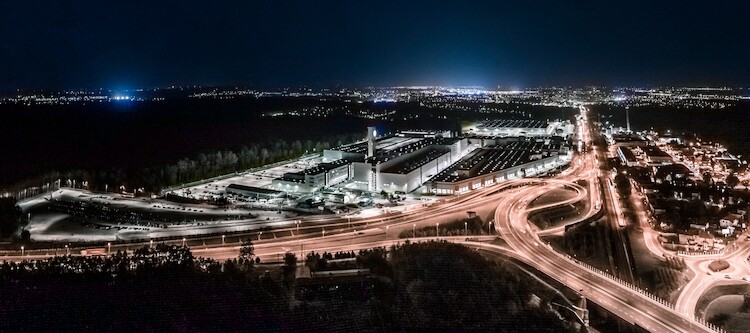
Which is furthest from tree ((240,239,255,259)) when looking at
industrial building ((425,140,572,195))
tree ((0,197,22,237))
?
industrial building ((425,140,572,195))

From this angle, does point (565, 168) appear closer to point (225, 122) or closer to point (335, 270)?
point (335, 270)

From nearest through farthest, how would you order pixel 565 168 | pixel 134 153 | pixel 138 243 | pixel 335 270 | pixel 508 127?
pixel 335 270 < pixel 138 243 < pixel 565 168 < pixel 134 153 < pixel 508 127

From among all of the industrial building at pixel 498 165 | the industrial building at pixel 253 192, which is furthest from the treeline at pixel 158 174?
the industrial building at pixel 498 165

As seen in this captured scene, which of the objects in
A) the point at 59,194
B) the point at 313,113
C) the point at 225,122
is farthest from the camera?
the point at 313,113

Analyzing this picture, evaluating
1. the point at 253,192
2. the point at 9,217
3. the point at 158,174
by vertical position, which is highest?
the point at 158,174

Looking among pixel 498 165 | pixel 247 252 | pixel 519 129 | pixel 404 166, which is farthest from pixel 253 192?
pixel 519 129

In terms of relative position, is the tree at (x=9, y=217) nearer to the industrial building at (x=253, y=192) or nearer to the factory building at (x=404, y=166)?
the industrial building at (x=253, y=192)

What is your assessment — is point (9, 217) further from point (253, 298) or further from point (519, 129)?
point (519, 129)

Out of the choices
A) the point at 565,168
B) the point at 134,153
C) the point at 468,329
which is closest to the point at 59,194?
the point at 134,153
